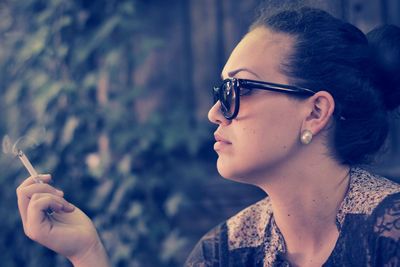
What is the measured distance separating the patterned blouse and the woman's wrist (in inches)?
13.3

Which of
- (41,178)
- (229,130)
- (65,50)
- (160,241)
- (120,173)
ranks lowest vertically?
(160,241)

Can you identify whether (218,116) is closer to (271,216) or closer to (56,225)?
(271,216)

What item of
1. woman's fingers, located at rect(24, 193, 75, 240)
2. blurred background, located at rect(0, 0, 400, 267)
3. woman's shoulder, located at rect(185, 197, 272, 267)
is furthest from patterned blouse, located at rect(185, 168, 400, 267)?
blurred background, located at rect(0, 0, 400, 267)

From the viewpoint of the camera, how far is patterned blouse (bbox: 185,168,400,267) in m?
1.87

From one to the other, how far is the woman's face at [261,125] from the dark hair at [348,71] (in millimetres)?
63

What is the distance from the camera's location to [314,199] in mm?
2107

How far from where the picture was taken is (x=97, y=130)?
378 cm

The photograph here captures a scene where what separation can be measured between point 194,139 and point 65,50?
1.01m

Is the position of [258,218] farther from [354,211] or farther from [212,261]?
[354,211]

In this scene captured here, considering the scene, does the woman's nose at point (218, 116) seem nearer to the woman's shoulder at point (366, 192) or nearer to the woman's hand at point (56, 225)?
the woman's shoulder at point (366, 192)

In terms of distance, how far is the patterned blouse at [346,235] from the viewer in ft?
6.14

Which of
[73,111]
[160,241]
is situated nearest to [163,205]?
[160,241]

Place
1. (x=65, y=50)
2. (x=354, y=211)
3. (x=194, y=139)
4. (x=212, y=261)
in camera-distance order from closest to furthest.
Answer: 1. (x=354, y=211)
2. (x=212, y=261)
3. (x=65, y=50)
4. (x=194, y=139)

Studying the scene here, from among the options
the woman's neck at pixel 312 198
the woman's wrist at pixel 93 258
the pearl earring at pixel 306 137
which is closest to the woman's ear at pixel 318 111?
the pearl earring at pixel 306 137
